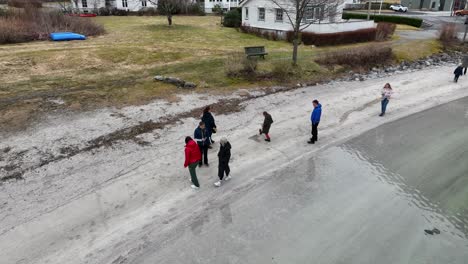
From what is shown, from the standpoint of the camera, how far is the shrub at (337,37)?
27422 millimetres

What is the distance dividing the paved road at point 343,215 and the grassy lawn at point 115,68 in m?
8.31

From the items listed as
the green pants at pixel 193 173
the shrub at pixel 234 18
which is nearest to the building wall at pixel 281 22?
the shrub at pixel 234 18

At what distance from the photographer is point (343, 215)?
8.09 metres

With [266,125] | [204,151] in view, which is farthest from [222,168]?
[266,125]

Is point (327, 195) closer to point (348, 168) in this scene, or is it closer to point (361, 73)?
point (348, 168)

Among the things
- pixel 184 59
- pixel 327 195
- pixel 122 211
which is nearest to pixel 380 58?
pixel 184 59

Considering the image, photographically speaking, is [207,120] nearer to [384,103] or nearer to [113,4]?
[384,103]

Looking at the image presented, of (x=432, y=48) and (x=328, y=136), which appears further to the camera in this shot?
(x=432, y=48)

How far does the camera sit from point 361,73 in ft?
69.5

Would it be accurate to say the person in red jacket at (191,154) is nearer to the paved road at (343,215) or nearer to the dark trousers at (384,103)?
the paved road at (343,215)

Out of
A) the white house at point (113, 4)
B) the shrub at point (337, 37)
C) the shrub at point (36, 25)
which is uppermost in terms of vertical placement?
the white house at point (113, 4)

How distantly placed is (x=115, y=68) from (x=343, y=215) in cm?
1631

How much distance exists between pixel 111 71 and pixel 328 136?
13.2 metres

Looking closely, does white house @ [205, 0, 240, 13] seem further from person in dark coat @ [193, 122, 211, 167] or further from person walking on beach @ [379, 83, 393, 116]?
person in dark coat @ [193, 122, 211, 167]
